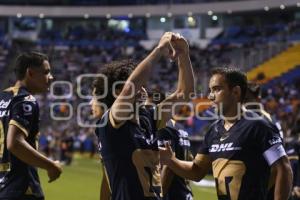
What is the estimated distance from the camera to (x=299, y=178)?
8.16m

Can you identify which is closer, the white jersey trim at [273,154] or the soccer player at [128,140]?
the soccer player at [128,140]

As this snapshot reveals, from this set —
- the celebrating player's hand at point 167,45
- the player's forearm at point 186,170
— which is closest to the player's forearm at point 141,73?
the celebrating player's hand at point 167,45

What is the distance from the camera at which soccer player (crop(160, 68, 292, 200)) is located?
16.0 feet

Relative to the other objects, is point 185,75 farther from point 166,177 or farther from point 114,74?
point 166,177

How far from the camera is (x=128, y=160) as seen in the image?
14.9 ft

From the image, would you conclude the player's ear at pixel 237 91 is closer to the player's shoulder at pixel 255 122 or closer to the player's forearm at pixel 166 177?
the player's shoulder at pixel 255 122

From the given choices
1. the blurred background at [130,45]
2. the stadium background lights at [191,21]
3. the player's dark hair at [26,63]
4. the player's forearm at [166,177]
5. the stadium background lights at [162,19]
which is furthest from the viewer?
the stadium background lights at [162,19]

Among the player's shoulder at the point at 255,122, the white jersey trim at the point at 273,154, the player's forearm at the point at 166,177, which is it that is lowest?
the player's forearm at the point at 166,177

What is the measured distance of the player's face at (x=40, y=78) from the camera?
5.71 meters

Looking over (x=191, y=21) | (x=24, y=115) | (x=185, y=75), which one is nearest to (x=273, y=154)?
(x=185, y=75)

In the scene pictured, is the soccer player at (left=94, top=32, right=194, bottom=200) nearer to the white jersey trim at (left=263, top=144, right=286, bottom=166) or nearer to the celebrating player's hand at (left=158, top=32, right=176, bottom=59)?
the celebrating player's hand at (left=158, top=32, right=176, bottom=59)

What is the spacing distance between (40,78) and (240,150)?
6.45ft

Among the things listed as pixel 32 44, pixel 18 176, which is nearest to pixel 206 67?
pixel 32 44

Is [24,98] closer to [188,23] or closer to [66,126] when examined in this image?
[66,126]
